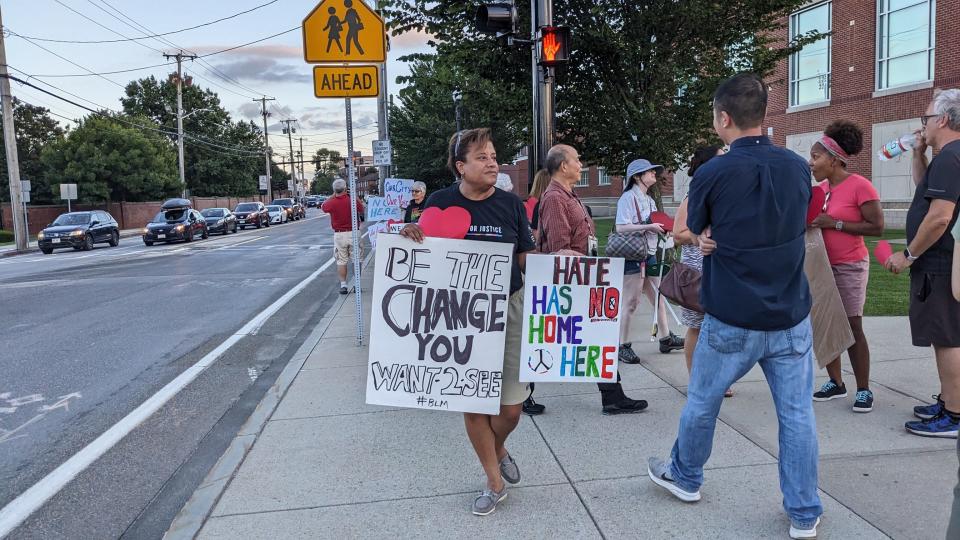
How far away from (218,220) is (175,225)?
7.46 m

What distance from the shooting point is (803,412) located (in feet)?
10.4

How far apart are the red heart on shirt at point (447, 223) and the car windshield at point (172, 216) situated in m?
29.7

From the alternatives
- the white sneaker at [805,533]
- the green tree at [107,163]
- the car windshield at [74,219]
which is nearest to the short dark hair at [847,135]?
the white sneaker at [805,533]

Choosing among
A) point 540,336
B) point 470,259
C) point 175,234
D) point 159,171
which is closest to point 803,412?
point 540,336

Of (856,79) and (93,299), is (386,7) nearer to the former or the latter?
(93,299)

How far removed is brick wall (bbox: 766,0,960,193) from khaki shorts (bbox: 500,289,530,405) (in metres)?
19.5

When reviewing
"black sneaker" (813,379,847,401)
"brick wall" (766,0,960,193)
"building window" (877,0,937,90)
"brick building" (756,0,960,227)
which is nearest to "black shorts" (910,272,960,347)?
"black sneaker" (813,379,847,401)

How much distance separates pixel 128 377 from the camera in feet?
23.1

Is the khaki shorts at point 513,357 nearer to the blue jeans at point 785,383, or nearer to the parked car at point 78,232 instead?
the blue jeans at point 785,383

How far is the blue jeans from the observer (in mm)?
3172

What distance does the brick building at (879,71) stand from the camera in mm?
19922

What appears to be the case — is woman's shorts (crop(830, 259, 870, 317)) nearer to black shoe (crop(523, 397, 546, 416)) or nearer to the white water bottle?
the white water bottle

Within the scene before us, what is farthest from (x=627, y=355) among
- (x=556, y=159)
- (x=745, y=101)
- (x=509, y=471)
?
(x=745, y=101)

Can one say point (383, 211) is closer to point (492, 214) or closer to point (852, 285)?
point (852, 285)
